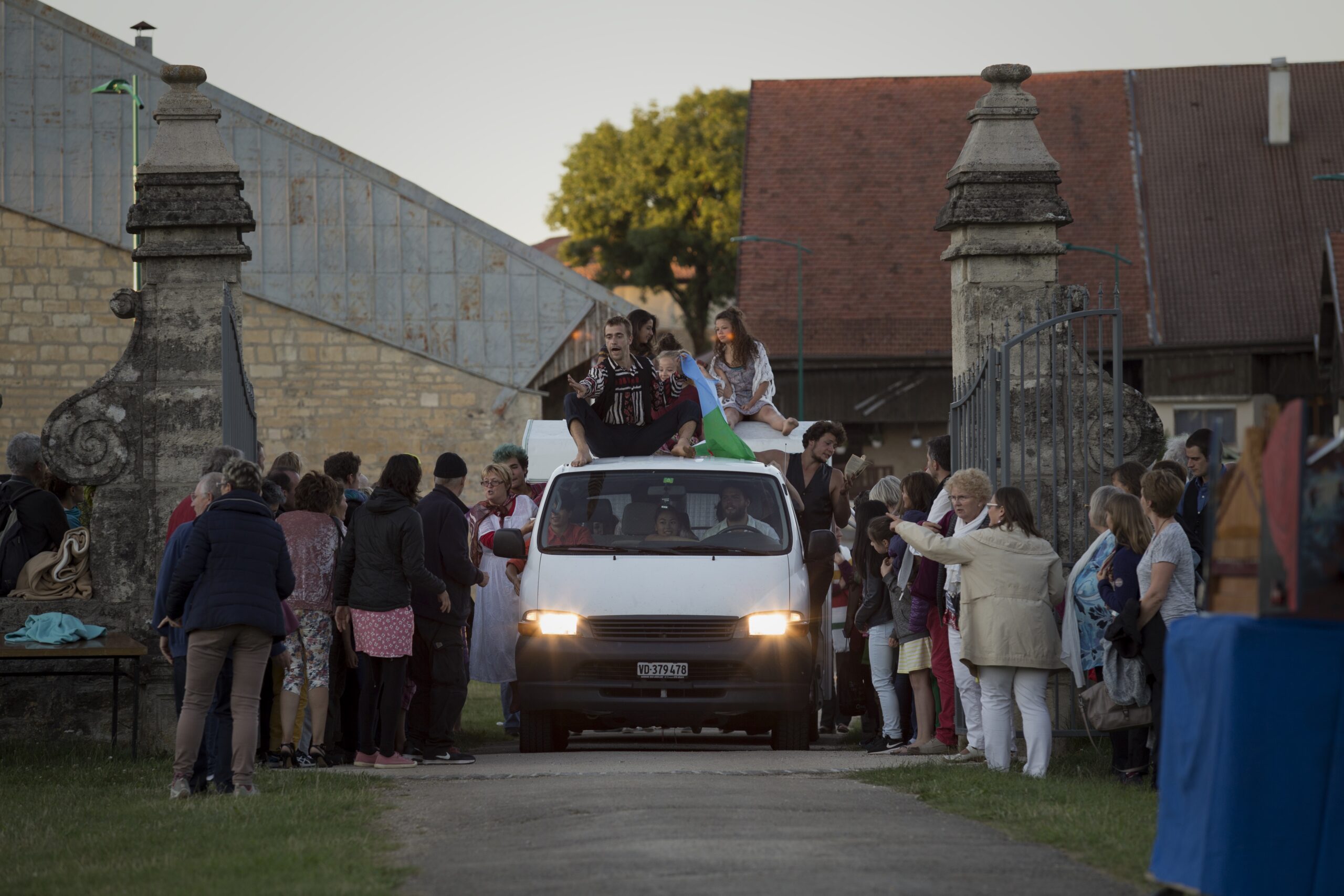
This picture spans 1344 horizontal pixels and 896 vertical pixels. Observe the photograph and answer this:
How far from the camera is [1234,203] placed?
4709 centimetres

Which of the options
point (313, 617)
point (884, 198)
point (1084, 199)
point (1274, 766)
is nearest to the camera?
point (1274, 766)

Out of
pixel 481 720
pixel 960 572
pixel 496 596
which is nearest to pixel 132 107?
pixel 481 720

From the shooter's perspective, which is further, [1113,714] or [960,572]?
[960,572]

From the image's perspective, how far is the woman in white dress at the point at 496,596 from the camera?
13.4 m

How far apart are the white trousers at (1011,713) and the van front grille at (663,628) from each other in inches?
72.8

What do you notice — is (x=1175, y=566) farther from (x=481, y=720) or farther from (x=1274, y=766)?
(x=481, y=720)

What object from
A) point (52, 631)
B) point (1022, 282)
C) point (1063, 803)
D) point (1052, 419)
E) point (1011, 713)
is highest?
point (1022, 282)

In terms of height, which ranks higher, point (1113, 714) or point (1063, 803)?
point (1113, 714)

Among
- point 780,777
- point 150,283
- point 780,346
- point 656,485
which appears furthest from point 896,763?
point 780,346

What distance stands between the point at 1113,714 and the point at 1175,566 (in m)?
0.80

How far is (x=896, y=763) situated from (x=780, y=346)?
36051 millimetres

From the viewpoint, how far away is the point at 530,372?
34656mm

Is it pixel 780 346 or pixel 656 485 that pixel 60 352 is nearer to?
pixel 780 346

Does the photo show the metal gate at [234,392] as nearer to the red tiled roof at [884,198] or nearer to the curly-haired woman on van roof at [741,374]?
the curly-haired woman on van roof at [741,374]
